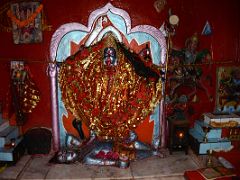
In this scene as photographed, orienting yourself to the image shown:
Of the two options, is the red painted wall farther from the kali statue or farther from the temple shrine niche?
the kali statue

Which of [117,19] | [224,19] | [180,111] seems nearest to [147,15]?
[117,19]

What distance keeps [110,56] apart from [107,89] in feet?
2.99

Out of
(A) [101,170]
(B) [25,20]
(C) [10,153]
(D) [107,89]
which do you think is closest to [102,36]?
(D) [107,89]

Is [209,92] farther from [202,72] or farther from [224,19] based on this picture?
[224,19]

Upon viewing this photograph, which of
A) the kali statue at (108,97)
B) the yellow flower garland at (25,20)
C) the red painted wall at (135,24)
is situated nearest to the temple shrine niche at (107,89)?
the kali statue at (108,97)

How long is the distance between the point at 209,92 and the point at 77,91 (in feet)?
12.0

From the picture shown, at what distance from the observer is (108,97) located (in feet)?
24.7

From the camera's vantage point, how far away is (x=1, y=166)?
22.2 feet

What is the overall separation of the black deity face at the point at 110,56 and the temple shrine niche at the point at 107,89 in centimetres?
2

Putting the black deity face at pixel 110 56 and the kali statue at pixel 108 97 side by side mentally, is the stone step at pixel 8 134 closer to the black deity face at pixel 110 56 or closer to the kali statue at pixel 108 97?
the kali statue at pixel 108 97

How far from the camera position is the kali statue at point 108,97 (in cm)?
718

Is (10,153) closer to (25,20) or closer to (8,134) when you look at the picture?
(8,134)

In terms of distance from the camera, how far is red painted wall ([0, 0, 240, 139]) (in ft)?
23.0

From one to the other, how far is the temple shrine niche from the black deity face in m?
0.02
